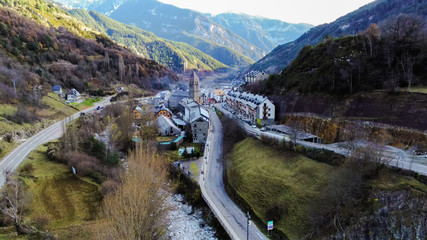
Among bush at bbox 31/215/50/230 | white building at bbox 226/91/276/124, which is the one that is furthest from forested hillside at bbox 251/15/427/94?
bush at bbox 31/215/50/230

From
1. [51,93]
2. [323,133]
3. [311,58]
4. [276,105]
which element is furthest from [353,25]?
[51,93]

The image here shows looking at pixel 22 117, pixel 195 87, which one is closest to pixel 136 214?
pixel 22 117

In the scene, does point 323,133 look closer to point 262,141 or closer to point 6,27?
point 262,141

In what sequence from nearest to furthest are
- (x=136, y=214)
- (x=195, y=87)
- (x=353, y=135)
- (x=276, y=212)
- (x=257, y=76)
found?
(x=136, y=214) → (x=276, y=212) → (x=353, y=135) → (x=195, y=87) → (x=257, y=76)

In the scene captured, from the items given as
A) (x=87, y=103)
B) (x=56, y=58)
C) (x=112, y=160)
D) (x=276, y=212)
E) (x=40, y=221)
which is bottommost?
(x=276, y=212)

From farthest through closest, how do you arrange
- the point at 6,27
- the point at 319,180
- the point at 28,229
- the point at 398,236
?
the point at 6,27
the point at 319,180
the point at 28,229
the point at 398,236

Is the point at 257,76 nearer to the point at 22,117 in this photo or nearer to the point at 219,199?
the point at 219,199
